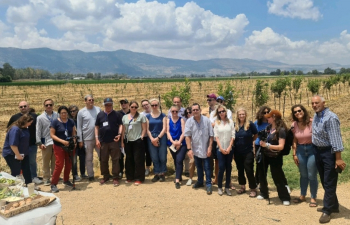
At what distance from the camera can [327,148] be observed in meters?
3.90

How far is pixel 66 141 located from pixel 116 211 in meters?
1.84

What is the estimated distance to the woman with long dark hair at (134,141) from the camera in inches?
221

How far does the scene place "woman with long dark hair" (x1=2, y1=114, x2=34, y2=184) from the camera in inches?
186

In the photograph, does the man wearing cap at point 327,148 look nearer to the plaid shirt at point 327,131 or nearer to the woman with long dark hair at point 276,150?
the plaid shirt at point 327,131

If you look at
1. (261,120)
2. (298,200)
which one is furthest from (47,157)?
(298,200)

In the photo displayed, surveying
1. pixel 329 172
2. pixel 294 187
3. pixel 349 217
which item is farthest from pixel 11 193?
pixel 294 187

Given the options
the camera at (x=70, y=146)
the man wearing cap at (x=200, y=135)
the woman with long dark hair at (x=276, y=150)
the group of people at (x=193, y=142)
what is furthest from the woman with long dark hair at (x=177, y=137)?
the camera at (x=70, y=146)

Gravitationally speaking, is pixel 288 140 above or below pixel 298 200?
above

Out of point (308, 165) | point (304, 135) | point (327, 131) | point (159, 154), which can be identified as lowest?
point (159, 154)

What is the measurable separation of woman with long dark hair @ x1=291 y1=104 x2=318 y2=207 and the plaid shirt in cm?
23

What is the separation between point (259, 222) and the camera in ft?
13.3

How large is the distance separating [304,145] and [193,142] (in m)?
2.01

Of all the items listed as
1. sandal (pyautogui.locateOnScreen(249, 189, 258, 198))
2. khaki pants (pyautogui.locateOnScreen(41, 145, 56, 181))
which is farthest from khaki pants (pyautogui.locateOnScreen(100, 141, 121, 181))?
sandal (pyautogui.locateOnScreen(249, 189, 258, 198))

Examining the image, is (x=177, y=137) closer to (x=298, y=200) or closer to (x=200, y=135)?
(x=200, y=135)
